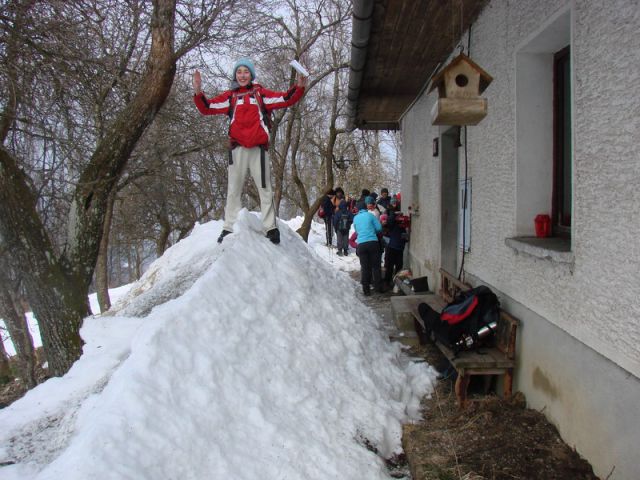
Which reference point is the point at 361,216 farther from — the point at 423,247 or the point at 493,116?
the point at 493,116

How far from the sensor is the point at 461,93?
3.44 m

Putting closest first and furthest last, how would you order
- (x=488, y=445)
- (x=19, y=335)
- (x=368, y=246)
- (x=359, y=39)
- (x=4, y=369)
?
(x=488, y=445)
(x=359, y=39)
(x=368, y=246)
(x=19, y=335)
(x=4, y=369)

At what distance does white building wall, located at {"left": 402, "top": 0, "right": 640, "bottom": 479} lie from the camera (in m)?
2.42

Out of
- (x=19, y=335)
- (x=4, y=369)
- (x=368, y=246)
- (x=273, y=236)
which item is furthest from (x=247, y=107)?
(x=4, y=369)

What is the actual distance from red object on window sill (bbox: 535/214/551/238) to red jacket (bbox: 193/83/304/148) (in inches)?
92.5

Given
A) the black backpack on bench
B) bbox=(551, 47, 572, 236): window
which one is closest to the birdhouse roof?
bbox=(551, 47, 572, 236): window

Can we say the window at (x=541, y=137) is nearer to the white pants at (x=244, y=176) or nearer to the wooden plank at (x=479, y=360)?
the wooden plank at (x=479, y=360)

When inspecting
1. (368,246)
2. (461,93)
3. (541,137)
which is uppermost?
(461,93)

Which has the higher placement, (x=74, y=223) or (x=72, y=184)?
(x=72, y=184)

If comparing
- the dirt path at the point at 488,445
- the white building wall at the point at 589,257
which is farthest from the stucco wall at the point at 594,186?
the dirt path at the point at 488,445

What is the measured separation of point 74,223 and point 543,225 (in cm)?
417

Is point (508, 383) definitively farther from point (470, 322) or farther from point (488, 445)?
point (488, 445)

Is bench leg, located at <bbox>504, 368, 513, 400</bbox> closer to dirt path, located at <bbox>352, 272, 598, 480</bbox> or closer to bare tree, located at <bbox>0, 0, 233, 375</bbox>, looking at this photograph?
dirt path, located at <bbox>352, 272, 598, 480</bbox>

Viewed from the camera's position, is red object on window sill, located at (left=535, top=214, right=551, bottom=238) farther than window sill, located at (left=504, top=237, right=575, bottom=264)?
Yes
